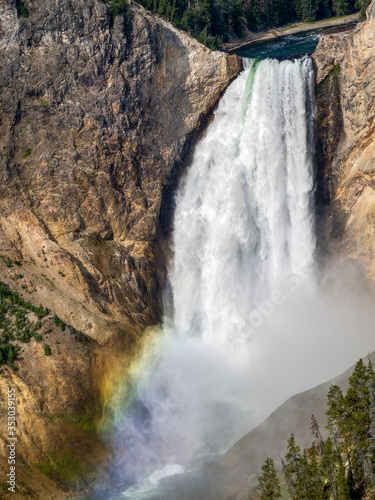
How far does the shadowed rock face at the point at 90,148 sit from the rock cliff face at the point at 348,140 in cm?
1398

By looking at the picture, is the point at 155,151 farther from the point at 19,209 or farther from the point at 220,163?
the point at 19,209

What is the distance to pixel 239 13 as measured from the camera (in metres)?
85.5

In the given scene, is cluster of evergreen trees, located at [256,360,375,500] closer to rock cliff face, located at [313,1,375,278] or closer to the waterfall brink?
the waterfall brink

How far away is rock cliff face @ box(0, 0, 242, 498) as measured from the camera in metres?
53.0

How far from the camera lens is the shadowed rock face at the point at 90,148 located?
54.3 meters

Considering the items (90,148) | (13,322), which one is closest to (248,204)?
(90,148)

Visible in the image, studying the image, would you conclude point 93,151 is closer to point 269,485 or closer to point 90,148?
point 90,148

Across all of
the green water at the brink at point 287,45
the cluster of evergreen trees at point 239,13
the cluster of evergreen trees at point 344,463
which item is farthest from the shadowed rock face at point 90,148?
the cluster of evergreen trees at point 344,463

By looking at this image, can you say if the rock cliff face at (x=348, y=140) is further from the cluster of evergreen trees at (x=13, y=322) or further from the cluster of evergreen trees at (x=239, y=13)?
the cluster of evergreen trees at (x=13, y=322)

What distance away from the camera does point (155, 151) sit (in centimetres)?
6103

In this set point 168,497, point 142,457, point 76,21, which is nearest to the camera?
point 168,497

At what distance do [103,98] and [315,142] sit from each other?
→ 20.7 metres

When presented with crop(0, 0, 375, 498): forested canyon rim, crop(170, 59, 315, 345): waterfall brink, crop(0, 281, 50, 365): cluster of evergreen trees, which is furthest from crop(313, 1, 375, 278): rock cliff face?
crop(0, 281, 50, 365): cluster of evergreen trees

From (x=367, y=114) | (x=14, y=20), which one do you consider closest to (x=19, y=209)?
(x=14, y=20)
